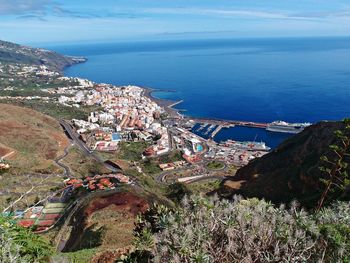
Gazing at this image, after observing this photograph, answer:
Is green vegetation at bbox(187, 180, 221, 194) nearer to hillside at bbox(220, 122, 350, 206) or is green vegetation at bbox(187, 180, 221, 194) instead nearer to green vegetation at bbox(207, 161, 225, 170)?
hillside at bbox(220, 122, 350, 206)

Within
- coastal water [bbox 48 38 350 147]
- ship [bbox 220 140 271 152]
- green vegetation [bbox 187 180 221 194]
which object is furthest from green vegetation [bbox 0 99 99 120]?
green vegetation [bbox 187 180 221 194]

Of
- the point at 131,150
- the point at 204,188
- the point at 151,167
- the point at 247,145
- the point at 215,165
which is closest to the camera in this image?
the point at 204,188

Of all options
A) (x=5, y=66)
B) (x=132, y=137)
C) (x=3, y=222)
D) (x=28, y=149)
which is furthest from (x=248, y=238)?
(x=5, y=66)

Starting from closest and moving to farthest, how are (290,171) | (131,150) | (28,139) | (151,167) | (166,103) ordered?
(290,171)
(28,139)
(151,167)
(131,150)
(166,103)

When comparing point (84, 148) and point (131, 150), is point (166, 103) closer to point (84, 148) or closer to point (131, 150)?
point (131, 150)

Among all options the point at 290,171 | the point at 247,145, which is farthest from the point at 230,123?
the point at 290,171
